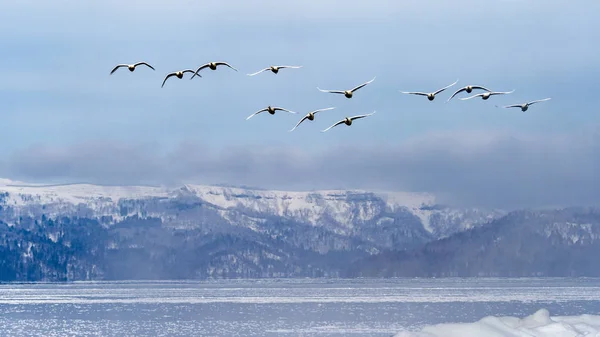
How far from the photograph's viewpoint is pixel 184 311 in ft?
628

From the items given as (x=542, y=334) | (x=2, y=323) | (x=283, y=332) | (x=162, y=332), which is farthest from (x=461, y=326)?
(x=2, y=323)

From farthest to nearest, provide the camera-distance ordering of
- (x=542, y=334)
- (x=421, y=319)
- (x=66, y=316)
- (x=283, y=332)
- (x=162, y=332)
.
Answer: (x=66, y=316)
(x=421, y=319)
(x=162, y=332)
(x=283, y=332)
(x=542, y=334)

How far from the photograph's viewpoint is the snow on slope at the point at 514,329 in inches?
2025

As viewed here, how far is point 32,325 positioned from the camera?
156125 mm

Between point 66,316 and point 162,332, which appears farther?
point 66,316

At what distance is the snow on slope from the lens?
2025 inches

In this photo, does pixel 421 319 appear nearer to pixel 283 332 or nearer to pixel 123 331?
pixel 283 332

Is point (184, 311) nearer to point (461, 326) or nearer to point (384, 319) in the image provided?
point (384, 319)

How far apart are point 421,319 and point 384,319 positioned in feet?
17.5

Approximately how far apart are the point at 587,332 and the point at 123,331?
303ft

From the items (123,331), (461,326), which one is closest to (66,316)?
(123,331)

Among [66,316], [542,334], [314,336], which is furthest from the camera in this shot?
[66,316]

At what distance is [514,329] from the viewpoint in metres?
52.6

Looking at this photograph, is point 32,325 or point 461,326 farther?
point 32,325
